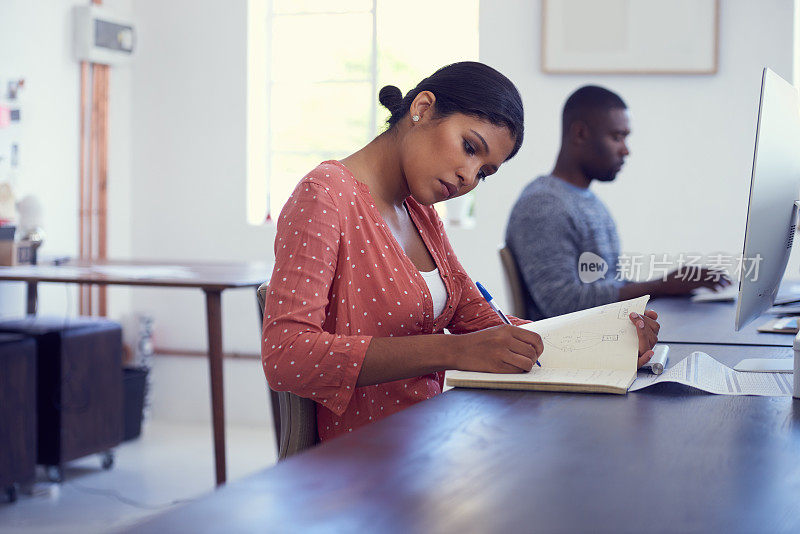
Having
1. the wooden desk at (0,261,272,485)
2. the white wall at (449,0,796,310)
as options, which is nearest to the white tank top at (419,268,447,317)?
the wooden desk at (0,261,272,485)

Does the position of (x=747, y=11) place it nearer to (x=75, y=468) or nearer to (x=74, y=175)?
(x=74, y=175)

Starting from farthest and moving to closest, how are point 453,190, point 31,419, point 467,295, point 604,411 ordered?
point 31,419 < point 467,295 < point 453,190 < point 604,411

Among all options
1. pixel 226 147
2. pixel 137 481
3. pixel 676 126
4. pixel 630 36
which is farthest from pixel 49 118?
pixel 676 126

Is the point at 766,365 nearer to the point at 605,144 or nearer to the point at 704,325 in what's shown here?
the point at 704,325

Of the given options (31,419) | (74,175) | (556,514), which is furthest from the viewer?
(74,175)

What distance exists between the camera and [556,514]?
649mm

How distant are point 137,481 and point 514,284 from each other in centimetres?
181

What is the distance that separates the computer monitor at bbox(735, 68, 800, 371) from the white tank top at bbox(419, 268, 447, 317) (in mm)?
501

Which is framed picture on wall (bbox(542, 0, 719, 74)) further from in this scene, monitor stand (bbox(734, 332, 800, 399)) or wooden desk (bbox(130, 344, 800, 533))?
wooden desk (bbox(130, 344, 800, 533))

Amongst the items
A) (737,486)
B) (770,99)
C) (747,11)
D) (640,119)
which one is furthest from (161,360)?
(737,486)

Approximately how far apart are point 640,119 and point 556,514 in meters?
3.46

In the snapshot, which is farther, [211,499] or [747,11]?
[747,11]

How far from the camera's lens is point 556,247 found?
2482 mm

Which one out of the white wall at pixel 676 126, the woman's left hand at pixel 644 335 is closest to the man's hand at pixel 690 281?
the woman's left hand at pixel 644 335
